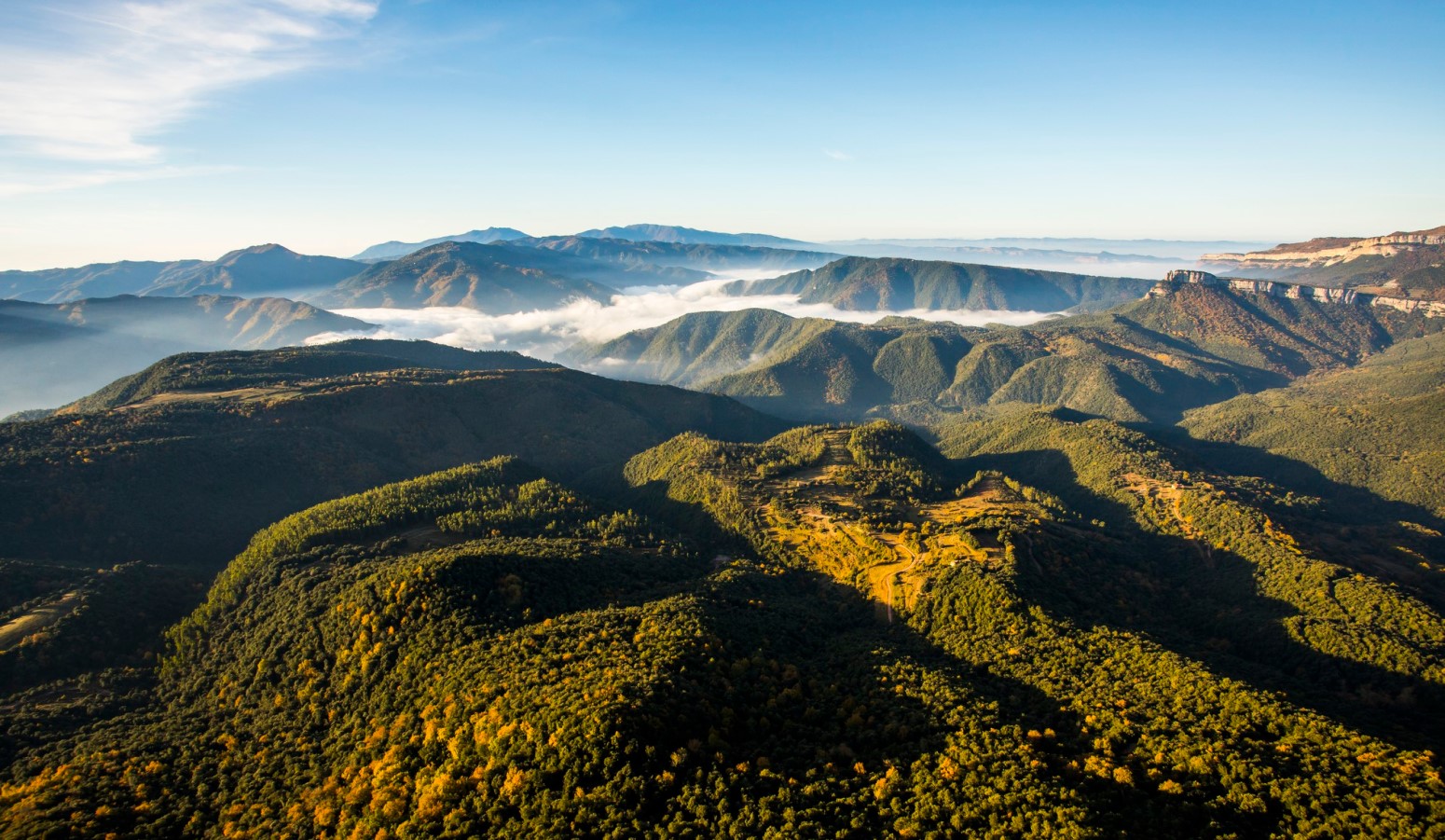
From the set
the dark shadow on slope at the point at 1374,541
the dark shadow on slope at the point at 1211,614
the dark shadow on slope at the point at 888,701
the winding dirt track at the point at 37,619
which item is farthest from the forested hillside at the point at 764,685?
the winding dirt track at the point at 37,619

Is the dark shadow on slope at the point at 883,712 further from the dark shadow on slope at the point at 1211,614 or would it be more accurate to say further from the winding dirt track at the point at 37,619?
the winding dirt track at the point at 37,619

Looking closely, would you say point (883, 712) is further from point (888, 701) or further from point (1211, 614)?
point (1211, 614)

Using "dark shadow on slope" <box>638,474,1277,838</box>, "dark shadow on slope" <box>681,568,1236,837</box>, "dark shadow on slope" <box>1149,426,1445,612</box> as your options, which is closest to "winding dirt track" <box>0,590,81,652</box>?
"dark shadow on slope" <box>681,568,1236,837</box>

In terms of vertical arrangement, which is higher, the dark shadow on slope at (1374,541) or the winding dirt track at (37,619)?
the winding dirt track at (37,619)

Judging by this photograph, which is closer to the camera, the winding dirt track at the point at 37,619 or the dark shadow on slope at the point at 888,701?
the dark shadow on slope at the point at 888,701

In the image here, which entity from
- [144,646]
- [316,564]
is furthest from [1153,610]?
[144,646]

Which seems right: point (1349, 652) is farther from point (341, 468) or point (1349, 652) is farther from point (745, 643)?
point (341, 468)

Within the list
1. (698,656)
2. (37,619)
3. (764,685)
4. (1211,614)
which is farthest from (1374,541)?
(37,619)

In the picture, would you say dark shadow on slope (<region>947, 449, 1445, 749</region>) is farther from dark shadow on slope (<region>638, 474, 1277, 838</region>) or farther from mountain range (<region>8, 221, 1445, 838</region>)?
dark shadow on slope (<region>638, 474, 1277, 838</region>)

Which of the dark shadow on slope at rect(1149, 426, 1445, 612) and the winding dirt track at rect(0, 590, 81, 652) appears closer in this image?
the winding dirt track at rect(0, 590, 81, 652)

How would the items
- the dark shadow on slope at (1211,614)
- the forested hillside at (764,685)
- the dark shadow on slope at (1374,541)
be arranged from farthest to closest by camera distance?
the dark shadow on slope at (1374,541)
the dark shadow on slope at (1211,614)
the forested hillside at (764,685)
